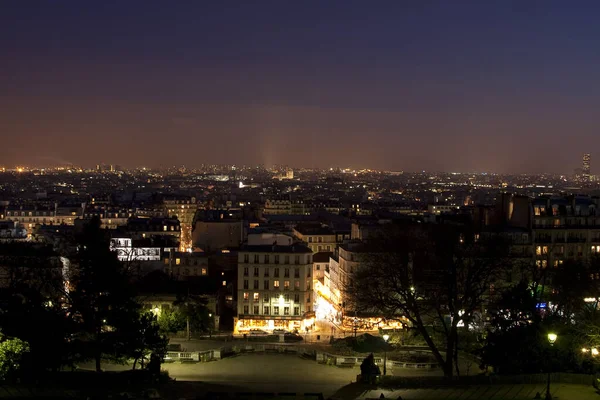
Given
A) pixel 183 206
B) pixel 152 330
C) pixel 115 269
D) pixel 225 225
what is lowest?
pixel 152 330

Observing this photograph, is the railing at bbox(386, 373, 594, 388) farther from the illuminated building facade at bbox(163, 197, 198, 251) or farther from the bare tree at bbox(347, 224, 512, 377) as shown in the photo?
the illuminated building facade at bbox(163, 197, 198, 251)

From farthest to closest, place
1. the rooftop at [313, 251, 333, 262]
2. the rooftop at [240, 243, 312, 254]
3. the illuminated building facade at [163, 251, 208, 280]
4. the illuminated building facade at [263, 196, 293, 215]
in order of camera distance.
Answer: the illuminated building facade at [263, 196, 293, 215] → the illuminated building facade at [163, 251, 208, 280] → the rooftop at [313, 251, 333, 262] → the rooftop at [240, 243, 312, 254]

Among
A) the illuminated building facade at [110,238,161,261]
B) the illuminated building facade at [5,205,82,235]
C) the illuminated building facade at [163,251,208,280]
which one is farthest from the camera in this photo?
the illuminated building facade at [5,205,82,235]

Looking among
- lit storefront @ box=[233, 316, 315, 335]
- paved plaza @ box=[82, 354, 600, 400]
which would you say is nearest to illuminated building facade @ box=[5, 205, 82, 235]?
lit storefront @ box=[233, 316, 315, 335]

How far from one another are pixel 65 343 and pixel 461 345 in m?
19.2

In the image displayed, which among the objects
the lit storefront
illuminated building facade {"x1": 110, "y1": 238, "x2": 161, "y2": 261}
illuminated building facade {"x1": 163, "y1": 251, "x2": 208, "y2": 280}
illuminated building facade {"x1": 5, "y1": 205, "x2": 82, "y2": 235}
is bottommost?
the lit storefront

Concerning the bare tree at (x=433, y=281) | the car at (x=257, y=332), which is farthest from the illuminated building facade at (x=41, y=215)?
the bare tree at (x=433, y=281)

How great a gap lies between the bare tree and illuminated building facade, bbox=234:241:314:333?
9.31 m

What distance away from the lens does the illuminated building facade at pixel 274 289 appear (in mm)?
49688

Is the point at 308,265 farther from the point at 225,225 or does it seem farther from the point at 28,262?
the point at 225,225

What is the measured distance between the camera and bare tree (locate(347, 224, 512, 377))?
1277 inches

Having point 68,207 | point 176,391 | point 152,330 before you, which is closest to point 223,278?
point 152,330

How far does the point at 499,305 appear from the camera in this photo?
3419cm

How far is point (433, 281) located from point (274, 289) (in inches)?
617
